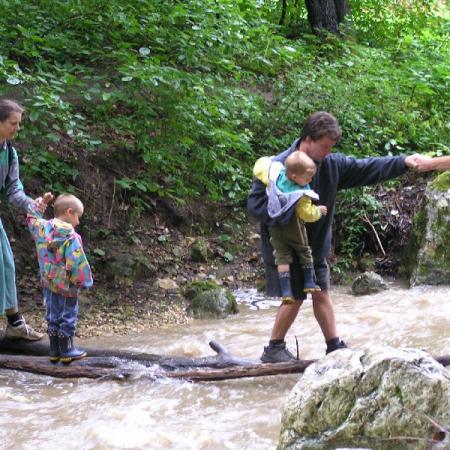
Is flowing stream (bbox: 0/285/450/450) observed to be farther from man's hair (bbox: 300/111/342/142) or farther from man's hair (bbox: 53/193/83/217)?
man's hair (bbox: 300/111/342/142)

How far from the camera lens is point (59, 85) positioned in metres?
6.39

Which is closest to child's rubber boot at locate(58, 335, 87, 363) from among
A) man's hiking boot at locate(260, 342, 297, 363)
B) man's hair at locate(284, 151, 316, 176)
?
man's hiking boot at locate(260, 342, 297, 363)

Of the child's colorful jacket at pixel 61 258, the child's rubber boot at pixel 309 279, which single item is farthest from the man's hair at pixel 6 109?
the child's rubber boot at pixel 309 279

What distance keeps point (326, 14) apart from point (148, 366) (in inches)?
392

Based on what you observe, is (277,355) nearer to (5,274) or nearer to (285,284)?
(285,284)

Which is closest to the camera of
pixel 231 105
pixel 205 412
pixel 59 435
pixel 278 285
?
pixel 59 435

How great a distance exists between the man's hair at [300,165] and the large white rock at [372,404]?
132 cm

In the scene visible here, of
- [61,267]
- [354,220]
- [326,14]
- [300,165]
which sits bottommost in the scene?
[354,220]

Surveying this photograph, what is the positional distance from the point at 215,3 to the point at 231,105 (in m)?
1.16

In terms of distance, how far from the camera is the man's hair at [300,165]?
4371 millimetres

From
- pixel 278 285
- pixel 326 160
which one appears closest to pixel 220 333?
pixel 278 285

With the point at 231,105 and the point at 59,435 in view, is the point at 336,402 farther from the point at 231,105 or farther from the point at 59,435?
the point at 231,105

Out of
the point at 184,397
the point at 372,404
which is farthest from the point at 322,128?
the point at 184,397

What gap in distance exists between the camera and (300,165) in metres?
4.37
